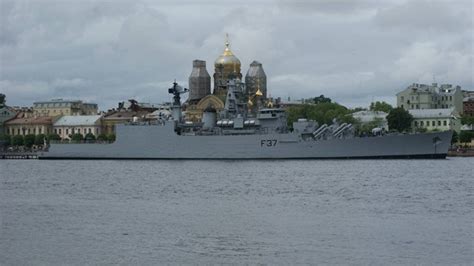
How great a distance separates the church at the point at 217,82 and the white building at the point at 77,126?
16332 mm

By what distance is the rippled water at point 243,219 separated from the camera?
81.5ft

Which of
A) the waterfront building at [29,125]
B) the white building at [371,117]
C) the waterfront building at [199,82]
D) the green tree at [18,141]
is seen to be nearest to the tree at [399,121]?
the white building at [371,117]

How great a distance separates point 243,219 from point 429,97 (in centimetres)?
10067

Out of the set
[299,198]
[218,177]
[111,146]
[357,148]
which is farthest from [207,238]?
[111,146]

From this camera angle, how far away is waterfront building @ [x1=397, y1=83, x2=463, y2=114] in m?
129

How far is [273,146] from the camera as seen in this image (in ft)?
245

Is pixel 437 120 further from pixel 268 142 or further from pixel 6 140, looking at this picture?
pixel 6 140

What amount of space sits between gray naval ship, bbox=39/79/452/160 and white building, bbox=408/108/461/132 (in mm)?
36461

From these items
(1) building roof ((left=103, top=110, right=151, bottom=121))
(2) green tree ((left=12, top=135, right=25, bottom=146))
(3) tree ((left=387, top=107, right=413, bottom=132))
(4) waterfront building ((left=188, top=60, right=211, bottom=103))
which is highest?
(4) waterfront building ((left=188, top=60, right=211, bottom=103))

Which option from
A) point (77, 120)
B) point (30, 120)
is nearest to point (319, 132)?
point (77, 120)

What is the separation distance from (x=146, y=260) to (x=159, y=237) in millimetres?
3599


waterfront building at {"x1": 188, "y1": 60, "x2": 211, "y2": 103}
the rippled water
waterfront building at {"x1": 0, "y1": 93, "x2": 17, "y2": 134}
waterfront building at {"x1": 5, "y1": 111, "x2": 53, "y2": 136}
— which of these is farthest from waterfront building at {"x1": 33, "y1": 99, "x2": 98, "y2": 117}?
the rippled water

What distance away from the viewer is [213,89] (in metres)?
115

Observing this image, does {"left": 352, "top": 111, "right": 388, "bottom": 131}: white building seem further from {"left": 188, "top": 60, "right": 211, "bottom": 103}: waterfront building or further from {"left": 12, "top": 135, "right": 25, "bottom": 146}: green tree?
{"left": 12, "top": 135, "right": 25, "bottom": 146}: green tree
